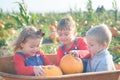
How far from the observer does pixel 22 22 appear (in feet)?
20.8

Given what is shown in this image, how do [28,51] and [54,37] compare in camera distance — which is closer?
[28,51]

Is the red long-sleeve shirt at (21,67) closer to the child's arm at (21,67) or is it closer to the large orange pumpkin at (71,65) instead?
the child's arm at (21,67)

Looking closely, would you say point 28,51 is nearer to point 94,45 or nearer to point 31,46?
point 31,46

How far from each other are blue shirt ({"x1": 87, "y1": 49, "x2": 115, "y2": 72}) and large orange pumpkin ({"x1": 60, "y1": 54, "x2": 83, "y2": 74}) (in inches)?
4.9

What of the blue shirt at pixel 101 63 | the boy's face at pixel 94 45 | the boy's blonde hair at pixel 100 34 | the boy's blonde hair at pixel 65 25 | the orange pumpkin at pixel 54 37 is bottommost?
the orange pumpkin at pixel 54 37

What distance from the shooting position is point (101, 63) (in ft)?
10.7

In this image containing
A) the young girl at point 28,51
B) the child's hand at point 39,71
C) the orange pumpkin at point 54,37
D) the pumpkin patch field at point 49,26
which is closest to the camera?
the child's hand at point 39,71

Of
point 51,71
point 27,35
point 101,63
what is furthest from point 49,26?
point 51,71

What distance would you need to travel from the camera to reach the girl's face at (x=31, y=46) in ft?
11.5

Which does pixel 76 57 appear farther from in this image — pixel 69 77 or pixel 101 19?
pixel 101 19

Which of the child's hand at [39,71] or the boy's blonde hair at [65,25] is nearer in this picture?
the child's hand at [39,71]

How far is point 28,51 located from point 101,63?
71 cm

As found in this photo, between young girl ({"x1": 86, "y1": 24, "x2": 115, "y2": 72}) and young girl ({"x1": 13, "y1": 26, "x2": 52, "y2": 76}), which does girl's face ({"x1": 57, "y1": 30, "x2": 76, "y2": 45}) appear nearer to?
young girl ({"x1": 13, "y1": 26, "x2": 52, "y2": 76})

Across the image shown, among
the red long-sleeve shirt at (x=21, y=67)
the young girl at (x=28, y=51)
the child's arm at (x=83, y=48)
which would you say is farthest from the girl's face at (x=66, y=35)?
the red long-sleeve shirt at (x=21, y=67)
